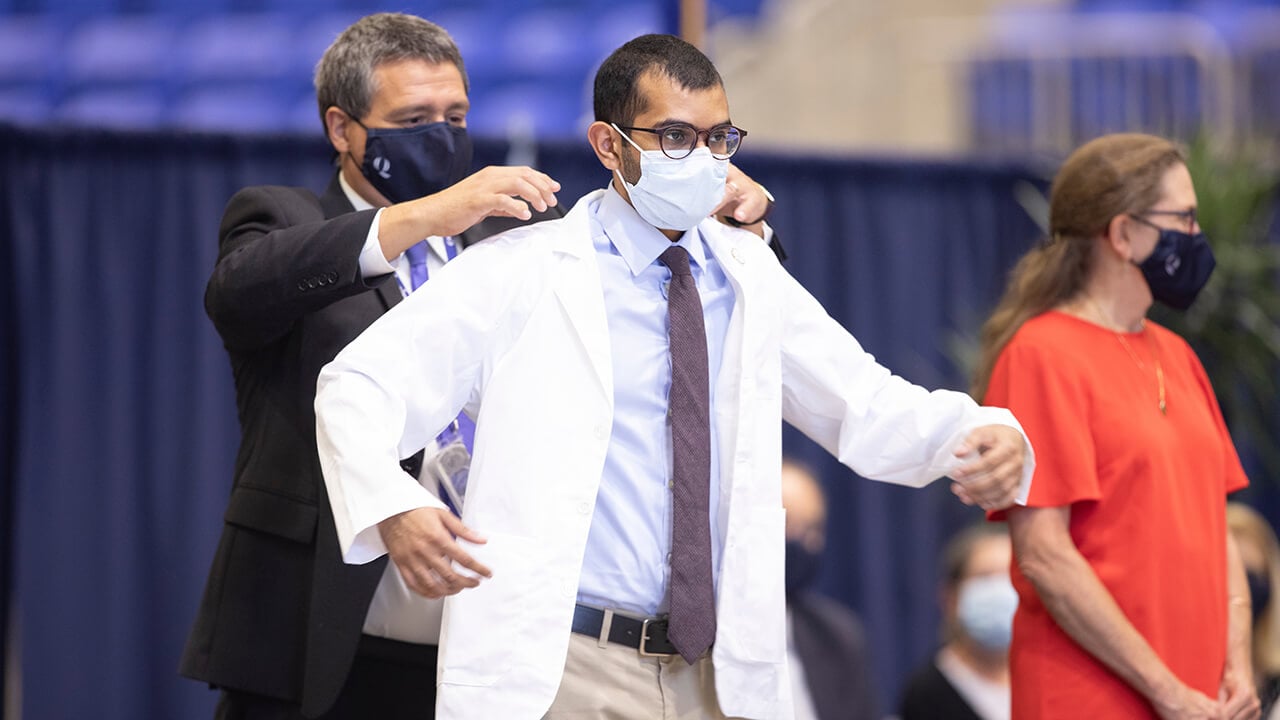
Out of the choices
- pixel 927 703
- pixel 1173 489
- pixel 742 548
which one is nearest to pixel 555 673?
pixel 742 548

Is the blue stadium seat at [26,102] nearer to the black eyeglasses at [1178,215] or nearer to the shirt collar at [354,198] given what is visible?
the shirt collar at [354,198]

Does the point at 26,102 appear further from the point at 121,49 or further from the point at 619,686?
the point at 619,686

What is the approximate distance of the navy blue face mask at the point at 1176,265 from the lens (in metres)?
2.64

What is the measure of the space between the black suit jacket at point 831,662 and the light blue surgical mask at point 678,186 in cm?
234

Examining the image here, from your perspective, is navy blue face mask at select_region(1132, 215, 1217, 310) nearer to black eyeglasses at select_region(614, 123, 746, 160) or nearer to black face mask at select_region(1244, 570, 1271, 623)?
black eyeglasses at select_region(614, 123, 746, 160)

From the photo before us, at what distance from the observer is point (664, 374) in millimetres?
2082

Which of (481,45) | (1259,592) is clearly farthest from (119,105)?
(1259,592)

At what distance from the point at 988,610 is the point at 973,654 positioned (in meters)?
0.13

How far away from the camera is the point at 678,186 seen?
2047 millimetres

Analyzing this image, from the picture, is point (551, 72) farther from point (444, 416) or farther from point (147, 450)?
point (444, 416)

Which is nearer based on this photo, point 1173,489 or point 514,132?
point 1173,489

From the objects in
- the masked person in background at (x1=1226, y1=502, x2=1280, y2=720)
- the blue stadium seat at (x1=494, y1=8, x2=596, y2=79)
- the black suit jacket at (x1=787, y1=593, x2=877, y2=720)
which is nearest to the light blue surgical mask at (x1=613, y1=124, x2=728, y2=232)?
the masked person in background at (x1=1226, y1=502, x2=1280, y2=720)

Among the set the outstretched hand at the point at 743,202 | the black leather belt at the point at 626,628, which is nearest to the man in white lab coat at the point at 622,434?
the black leather belt at the point at 626,628

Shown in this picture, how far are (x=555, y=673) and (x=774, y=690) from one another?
13.0 inches
